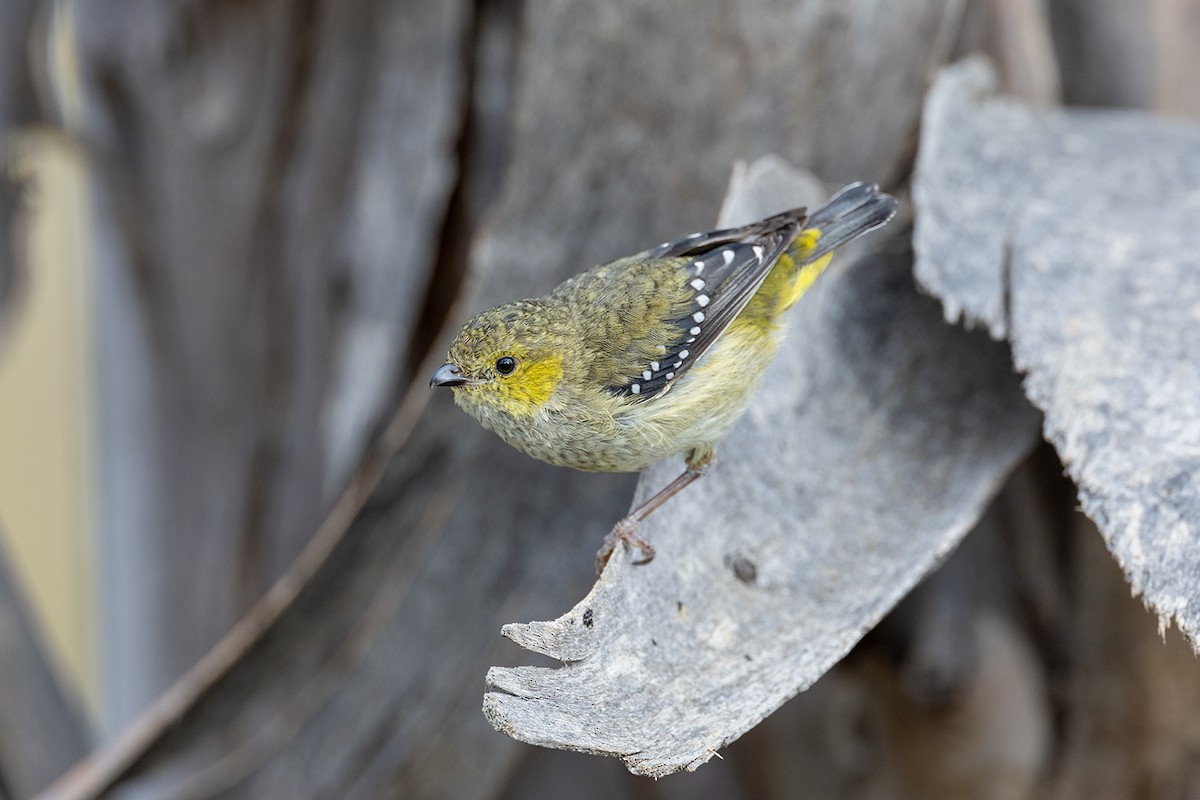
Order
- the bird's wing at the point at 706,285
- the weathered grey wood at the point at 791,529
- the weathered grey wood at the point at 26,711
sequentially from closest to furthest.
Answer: the weathered grey wood at the point at 791,529 → the bird's wing at the point at 706,285 → the weathered grey wood at the point at 26,711

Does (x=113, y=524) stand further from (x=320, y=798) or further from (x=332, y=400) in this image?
(x=320, y=798)

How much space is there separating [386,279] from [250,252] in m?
0.44

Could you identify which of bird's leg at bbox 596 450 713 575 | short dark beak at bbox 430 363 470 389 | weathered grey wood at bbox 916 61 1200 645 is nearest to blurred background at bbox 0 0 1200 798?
short dark beak at bbox 430 363 470 389

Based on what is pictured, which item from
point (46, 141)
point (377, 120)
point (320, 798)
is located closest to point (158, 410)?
point (46, 141)

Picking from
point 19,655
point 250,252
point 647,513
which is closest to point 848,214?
point 647,513

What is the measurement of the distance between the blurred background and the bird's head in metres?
0.14

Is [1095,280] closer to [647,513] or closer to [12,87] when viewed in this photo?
[647,513]

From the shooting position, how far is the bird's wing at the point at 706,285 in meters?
2.22

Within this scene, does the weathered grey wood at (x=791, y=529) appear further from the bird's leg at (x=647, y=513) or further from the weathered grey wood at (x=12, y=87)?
the weathered grey wood at (x=12, y=87)

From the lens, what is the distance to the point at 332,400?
9.77 feet

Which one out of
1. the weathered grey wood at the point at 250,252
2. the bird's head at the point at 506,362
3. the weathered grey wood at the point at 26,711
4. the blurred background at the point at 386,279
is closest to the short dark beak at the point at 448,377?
the bird's head at the point at 506,362

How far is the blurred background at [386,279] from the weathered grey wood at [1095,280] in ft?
0.93

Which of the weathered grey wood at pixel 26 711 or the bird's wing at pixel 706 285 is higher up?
the bird's wing at pixel 706 285

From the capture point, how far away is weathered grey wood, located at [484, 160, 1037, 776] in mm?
1376
